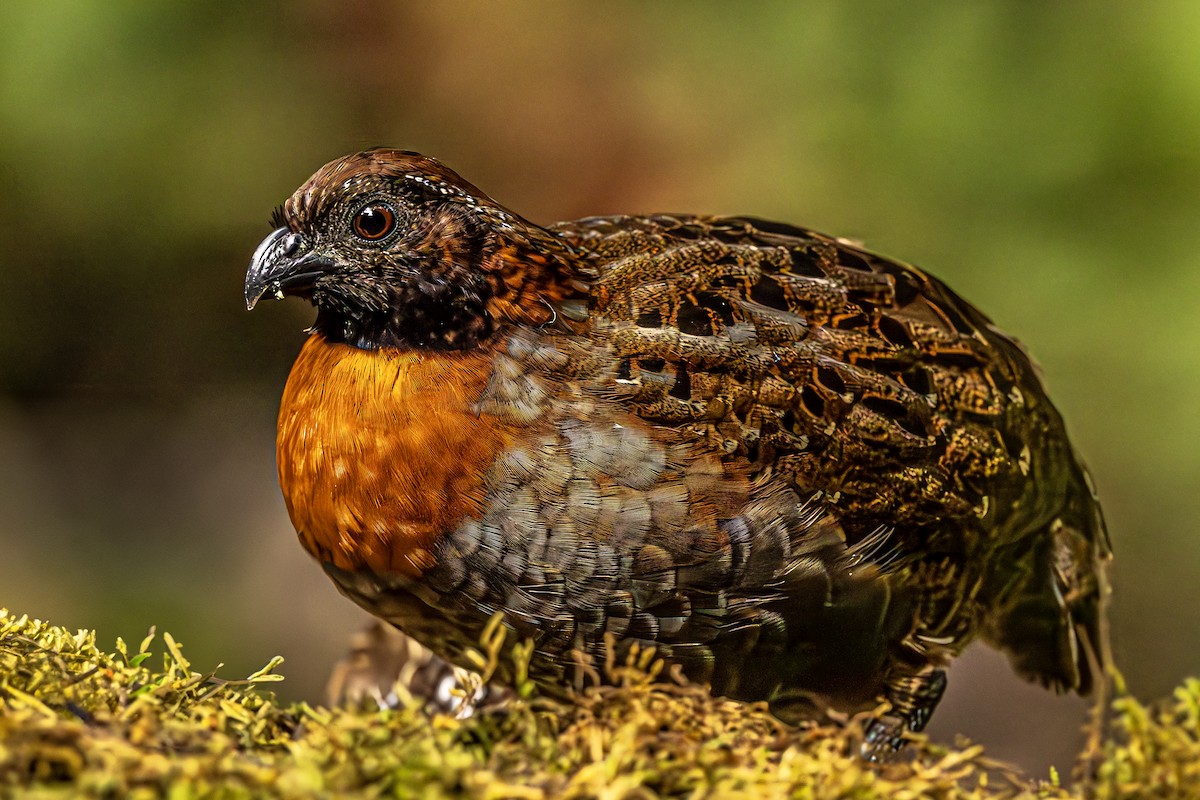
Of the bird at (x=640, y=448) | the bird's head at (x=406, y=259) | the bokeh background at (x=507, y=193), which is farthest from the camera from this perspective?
the bokeh background at (x=507, y=193)

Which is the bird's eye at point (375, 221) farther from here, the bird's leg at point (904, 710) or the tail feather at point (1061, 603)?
the tail feather at point (1061, 603)

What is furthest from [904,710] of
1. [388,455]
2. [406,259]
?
[406,259]

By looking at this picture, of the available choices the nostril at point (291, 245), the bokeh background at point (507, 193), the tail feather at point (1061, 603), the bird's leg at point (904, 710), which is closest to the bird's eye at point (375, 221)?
the nostril at point (291, 245)

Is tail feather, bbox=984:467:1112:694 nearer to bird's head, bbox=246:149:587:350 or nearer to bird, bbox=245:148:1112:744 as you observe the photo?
bird, bbox=245:148:1112:744

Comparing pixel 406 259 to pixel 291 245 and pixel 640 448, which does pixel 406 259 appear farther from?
pixel 640 448

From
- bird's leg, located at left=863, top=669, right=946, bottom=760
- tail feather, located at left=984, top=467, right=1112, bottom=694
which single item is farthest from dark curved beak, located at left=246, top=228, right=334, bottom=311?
tail feather, located at left=984, top=467, right=1112, bottom=694

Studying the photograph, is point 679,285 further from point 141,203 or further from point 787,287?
point 141,203
